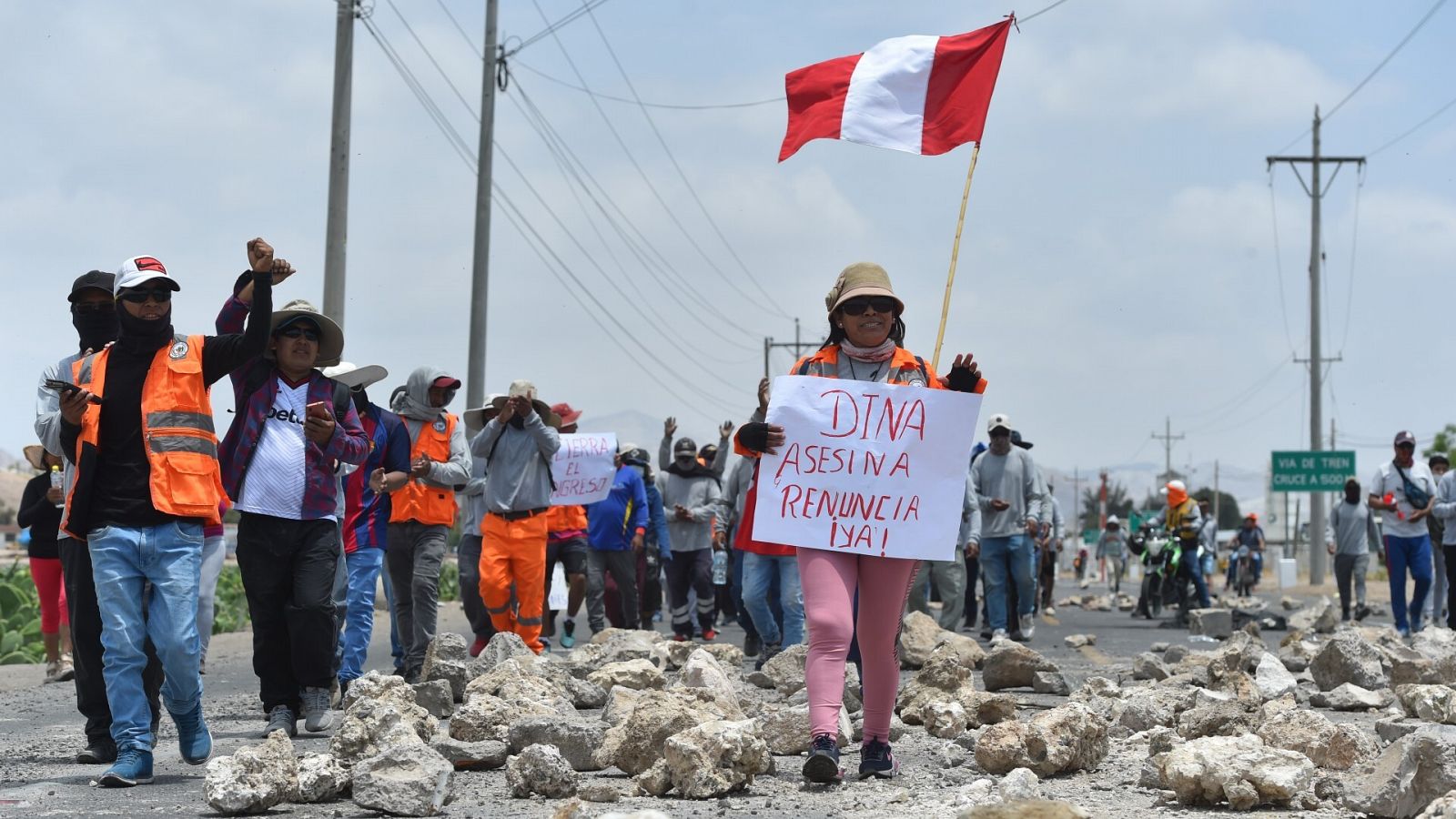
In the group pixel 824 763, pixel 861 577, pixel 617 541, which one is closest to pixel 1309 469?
pixel 617 541

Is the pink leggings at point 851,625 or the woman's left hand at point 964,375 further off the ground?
the woman's left hand at point 964,375

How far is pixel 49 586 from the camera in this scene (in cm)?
1064

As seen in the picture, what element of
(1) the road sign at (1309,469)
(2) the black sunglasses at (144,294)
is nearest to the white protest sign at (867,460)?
(2) the black sunglasses at (144,294)

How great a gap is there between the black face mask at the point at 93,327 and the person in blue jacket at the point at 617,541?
7669 millimetres

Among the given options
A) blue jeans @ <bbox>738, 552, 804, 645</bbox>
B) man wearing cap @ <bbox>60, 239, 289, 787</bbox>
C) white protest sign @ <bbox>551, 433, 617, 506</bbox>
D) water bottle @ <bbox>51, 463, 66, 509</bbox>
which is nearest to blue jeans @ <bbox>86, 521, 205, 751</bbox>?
man wearing cap @ <bbox>60, 239, 289, 787</bbox>

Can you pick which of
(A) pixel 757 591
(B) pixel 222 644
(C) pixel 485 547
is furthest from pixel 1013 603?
(B) pixel 222 644

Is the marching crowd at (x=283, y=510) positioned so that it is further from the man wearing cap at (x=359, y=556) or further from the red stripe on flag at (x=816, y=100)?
the red stripe on flag at (x=816, y=100)

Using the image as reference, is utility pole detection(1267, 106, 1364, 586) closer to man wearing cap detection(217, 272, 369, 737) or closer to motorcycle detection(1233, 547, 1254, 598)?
motorcycle detection(1233, 547, 1254, 598)

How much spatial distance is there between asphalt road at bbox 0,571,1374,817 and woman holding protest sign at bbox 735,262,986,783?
264 millimetres

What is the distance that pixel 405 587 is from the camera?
1078 centimetres

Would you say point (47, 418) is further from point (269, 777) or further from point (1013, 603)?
point (1013, 603)

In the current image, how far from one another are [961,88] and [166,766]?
476 centimetres

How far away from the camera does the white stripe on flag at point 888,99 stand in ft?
26.6

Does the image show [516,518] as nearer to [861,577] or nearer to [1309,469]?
[861,577]
